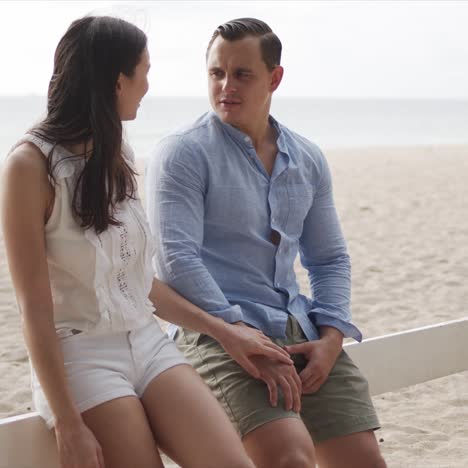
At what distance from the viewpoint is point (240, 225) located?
7.71 feet

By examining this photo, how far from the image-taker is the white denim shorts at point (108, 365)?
1.87 metres

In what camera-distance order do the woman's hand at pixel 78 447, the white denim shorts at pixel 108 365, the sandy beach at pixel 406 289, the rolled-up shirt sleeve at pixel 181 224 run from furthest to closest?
1. the sandy beach at pixel 406 289
2. the rolled-up shirt sleeve at pixel 181 224
3. the white denim shorts at pixel 108 365
4. the woman's hand at pixel 78 447

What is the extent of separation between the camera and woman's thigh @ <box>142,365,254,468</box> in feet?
6.13

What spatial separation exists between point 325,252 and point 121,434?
3.32 feet

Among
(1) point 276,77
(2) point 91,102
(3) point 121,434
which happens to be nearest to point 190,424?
(3) point 121,434

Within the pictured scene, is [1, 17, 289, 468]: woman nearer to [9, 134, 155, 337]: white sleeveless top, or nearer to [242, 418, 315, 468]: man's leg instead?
[9, 134, 155, 337]: white sleeveless top

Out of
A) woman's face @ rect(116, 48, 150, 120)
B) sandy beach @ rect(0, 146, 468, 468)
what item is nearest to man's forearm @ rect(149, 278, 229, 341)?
woman's face @ rect(116, 48, 150, 120)

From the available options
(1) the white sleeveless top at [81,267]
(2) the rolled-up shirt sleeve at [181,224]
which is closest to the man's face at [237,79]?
(2) the rolled-up shirt sleeve at [181,224]

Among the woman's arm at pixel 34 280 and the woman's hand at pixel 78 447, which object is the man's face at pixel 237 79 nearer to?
the woman's arm at pixel 34 280

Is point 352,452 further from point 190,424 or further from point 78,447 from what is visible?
point 78,447

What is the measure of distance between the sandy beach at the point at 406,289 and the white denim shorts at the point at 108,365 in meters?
1.39

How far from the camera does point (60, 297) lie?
1.94m

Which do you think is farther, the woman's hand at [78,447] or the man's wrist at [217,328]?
the man's wrist at [217,328]

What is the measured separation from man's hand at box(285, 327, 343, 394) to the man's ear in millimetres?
789
